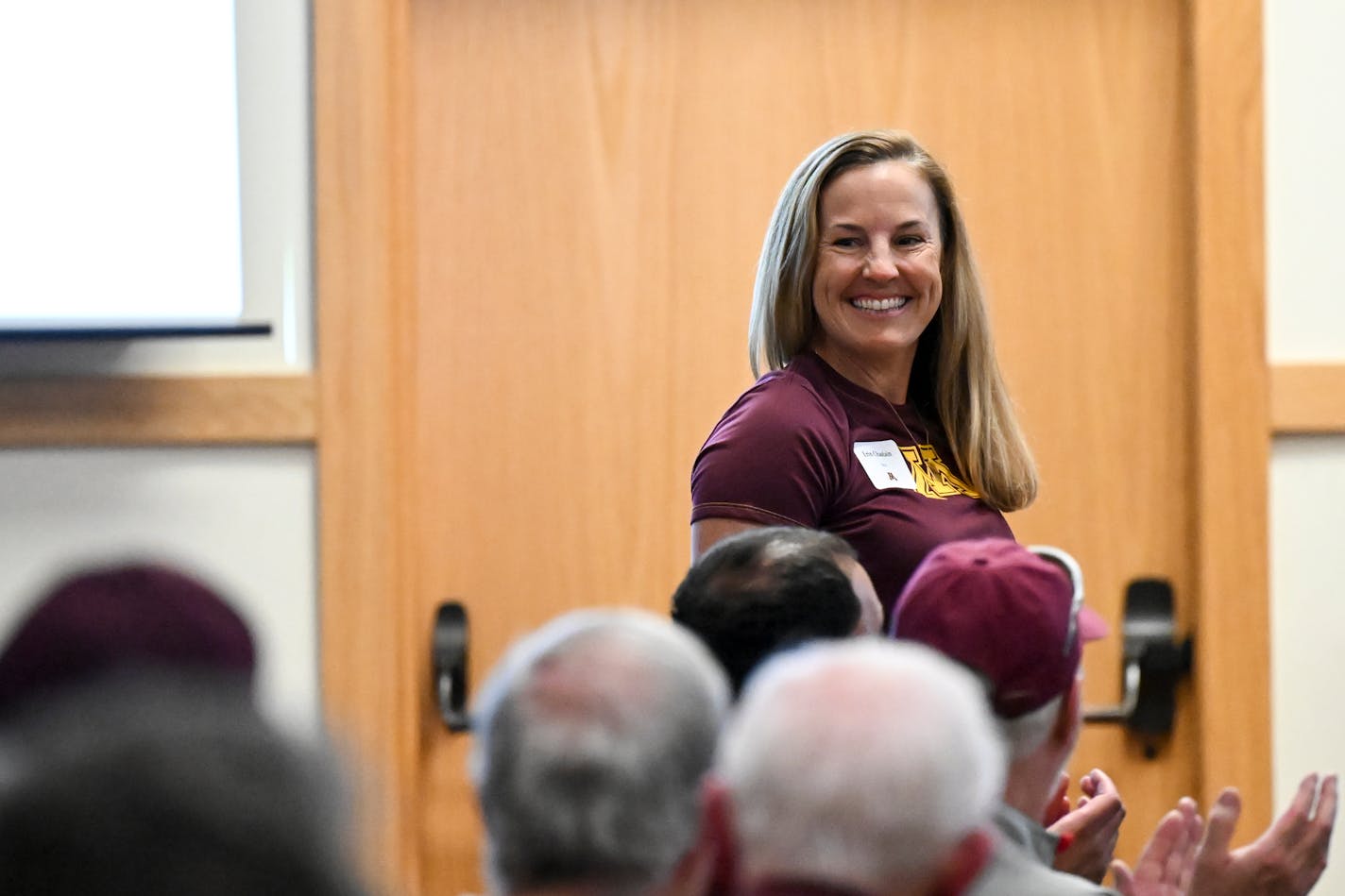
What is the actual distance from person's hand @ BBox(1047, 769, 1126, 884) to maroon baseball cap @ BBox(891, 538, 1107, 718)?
11.8 inches

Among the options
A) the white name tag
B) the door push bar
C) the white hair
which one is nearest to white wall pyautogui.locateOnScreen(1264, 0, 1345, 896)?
the door push bar

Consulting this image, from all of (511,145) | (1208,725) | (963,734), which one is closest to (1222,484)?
(1208,725)

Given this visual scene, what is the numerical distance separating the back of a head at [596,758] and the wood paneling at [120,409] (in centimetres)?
197

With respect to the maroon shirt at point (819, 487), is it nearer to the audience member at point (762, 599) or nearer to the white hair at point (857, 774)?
the audience member at point (762, 599)

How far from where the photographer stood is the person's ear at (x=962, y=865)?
1024 mm

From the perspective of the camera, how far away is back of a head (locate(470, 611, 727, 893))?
1018 mm

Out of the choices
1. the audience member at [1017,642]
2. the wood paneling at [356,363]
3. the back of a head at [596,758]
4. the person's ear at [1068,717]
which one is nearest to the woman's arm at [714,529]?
the audience member at [1017,642]

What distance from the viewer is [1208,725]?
298 centimetres

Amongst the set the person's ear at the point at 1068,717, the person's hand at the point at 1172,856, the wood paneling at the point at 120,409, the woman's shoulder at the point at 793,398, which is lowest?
the person's hand at the point at 1172,856

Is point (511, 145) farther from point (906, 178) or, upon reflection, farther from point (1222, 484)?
point (1222, 484)

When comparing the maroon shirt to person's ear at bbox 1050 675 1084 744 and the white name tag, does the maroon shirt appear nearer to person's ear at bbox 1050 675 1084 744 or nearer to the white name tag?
the white name tag

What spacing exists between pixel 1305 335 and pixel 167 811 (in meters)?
2.63

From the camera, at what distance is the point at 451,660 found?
307 centimetres

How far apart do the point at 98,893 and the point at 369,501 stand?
225cm
